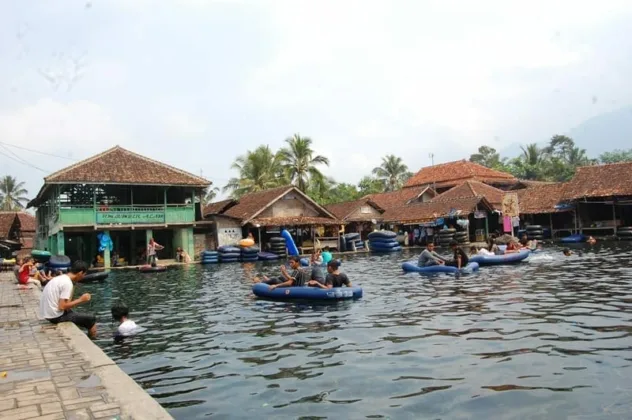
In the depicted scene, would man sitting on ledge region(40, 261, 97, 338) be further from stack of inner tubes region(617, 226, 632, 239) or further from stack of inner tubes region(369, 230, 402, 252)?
stack of inner tubes region(617, 226, 632, 239)

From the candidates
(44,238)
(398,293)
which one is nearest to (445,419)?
(398,293)

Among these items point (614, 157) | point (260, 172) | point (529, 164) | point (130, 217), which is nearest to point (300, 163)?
point (260, 172)

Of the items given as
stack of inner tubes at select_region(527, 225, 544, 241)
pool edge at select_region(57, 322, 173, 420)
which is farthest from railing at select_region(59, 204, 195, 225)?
pool edge at select_region(57, 322, 173, 420)

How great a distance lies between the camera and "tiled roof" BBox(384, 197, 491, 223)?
3912 cm

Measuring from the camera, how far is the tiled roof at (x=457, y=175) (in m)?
51.6

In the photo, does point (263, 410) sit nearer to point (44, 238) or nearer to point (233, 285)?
point (233, 285)

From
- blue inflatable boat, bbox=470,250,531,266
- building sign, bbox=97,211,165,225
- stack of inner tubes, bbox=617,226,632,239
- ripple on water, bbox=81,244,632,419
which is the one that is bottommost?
ripple on water, bbox=81,244,632,419

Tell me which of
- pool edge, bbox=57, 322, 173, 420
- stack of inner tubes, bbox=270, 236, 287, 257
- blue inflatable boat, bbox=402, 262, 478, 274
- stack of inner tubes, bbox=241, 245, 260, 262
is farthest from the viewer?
stack of inner tubes, bbox=270, 236, 287, 257

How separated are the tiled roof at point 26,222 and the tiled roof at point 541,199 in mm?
43073

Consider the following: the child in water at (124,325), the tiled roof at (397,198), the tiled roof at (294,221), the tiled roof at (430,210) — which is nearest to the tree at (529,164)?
the tiled roof at (397,198)

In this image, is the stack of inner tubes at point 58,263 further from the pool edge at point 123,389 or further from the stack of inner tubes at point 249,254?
the pool edge at point 123,389

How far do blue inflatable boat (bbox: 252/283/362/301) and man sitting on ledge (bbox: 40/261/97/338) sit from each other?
4700mm

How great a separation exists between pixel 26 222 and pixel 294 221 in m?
29.4

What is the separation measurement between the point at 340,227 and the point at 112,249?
16.4 metres
